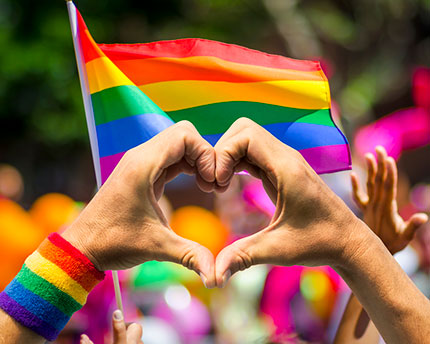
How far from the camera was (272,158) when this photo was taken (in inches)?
51.6

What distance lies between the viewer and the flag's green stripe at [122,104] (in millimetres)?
2486

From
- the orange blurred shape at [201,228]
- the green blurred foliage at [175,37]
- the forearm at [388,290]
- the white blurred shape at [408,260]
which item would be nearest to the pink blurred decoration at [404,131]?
the green blurred foliage at [175,37]

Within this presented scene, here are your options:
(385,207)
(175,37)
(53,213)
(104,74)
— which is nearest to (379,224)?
(385,207)

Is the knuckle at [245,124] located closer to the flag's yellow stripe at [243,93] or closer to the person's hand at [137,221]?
the person's hand at [137,221]

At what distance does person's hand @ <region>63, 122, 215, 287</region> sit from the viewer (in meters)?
1.30

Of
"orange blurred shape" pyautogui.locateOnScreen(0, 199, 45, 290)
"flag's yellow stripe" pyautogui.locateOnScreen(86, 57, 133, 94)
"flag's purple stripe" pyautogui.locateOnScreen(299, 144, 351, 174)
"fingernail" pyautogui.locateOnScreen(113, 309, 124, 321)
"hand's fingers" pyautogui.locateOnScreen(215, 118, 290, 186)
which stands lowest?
"orange blurred shape" pyautogui.locateOnScreen(0, 199, 45, 290)

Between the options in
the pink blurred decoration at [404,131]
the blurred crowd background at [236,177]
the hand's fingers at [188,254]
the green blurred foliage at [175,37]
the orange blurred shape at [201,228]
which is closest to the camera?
the hand's fingers at [188,254]

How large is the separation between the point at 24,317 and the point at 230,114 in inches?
57.6

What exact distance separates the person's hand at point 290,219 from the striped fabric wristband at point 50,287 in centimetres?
32

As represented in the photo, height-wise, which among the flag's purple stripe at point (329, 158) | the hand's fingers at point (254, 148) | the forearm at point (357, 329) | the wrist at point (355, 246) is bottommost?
the forearm at point (357, 329)

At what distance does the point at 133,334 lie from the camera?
1.91m

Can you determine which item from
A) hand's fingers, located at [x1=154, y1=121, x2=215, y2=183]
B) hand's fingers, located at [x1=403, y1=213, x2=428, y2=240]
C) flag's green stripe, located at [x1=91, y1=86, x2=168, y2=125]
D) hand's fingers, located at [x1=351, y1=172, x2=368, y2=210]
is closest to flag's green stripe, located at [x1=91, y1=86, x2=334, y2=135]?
flag's green stripe, located at [x1=91, y1=86, x2=168, y2=125]

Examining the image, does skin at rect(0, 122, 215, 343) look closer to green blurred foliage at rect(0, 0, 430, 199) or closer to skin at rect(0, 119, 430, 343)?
skin at rect(0, 119, 430, 343)

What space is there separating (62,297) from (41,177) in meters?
9.22
